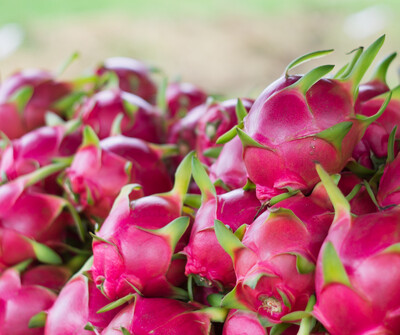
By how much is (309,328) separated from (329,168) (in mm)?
165

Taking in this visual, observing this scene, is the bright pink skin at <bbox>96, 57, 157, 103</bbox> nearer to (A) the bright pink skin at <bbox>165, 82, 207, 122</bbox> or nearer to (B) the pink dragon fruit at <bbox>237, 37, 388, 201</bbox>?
(A) the bright pink skin at <bbox>165, 82, 207, 122</bbox>

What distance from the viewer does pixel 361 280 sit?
0.46 m

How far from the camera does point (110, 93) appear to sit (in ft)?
3.39

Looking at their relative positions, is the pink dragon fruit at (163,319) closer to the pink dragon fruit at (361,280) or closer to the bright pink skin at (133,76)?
the pink dragon fruit at (361,280)

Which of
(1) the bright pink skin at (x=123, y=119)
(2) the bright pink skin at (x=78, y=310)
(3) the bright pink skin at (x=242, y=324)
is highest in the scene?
(1) the bright pink skin at (x=123, y=119)

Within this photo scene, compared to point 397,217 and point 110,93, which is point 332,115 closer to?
point 397,217

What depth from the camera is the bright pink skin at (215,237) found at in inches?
23.9

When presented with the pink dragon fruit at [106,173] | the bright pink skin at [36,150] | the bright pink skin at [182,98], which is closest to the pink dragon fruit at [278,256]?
the pink dragon fruit at [106,173]

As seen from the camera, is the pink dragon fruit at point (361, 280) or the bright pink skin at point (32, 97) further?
the bright pink skin at point (32, 97)

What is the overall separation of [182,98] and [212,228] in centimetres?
64

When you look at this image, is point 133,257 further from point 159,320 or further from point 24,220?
point 24,220

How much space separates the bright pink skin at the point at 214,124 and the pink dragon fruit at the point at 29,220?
224mm

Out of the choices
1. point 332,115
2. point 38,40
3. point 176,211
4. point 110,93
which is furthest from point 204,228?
point 38,40

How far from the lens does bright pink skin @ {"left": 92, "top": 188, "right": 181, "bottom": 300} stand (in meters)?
0.63
